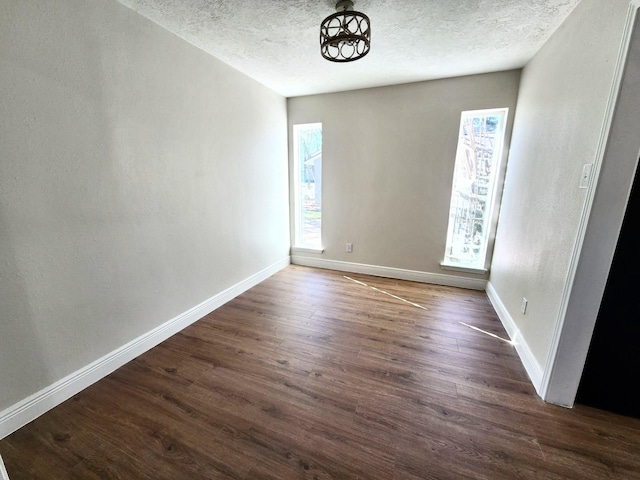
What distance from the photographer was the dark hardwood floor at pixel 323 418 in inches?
47.2

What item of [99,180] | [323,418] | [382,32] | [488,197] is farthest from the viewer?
[488,197]

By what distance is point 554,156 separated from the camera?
1.78 metres

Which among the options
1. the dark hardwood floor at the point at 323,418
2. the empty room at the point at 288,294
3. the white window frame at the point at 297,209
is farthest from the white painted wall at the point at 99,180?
the white window frame at the point at 297,209

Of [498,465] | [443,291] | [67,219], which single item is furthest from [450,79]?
[67,219]

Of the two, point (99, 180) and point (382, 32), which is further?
point (382, 32)

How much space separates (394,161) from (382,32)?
1.48 m

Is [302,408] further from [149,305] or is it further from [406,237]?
[406,237]

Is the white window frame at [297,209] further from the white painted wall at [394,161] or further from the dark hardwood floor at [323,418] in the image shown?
the dark hardwood floor at [323,418]

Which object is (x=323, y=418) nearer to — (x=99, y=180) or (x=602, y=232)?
(x=602, y=232)

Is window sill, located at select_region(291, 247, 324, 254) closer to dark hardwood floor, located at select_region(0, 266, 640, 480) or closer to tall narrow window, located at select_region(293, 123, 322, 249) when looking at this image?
tall narrow window, located at select_region(293, 123, 322, 249)

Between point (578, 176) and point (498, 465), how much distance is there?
5.20 ft

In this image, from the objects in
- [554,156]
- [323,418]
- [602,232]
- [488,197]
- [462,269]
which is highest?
[554,156]

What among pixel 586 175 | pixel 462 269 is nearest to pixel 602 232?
pixel 586 175

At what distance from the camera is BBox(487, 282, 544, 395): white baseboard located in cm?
166
